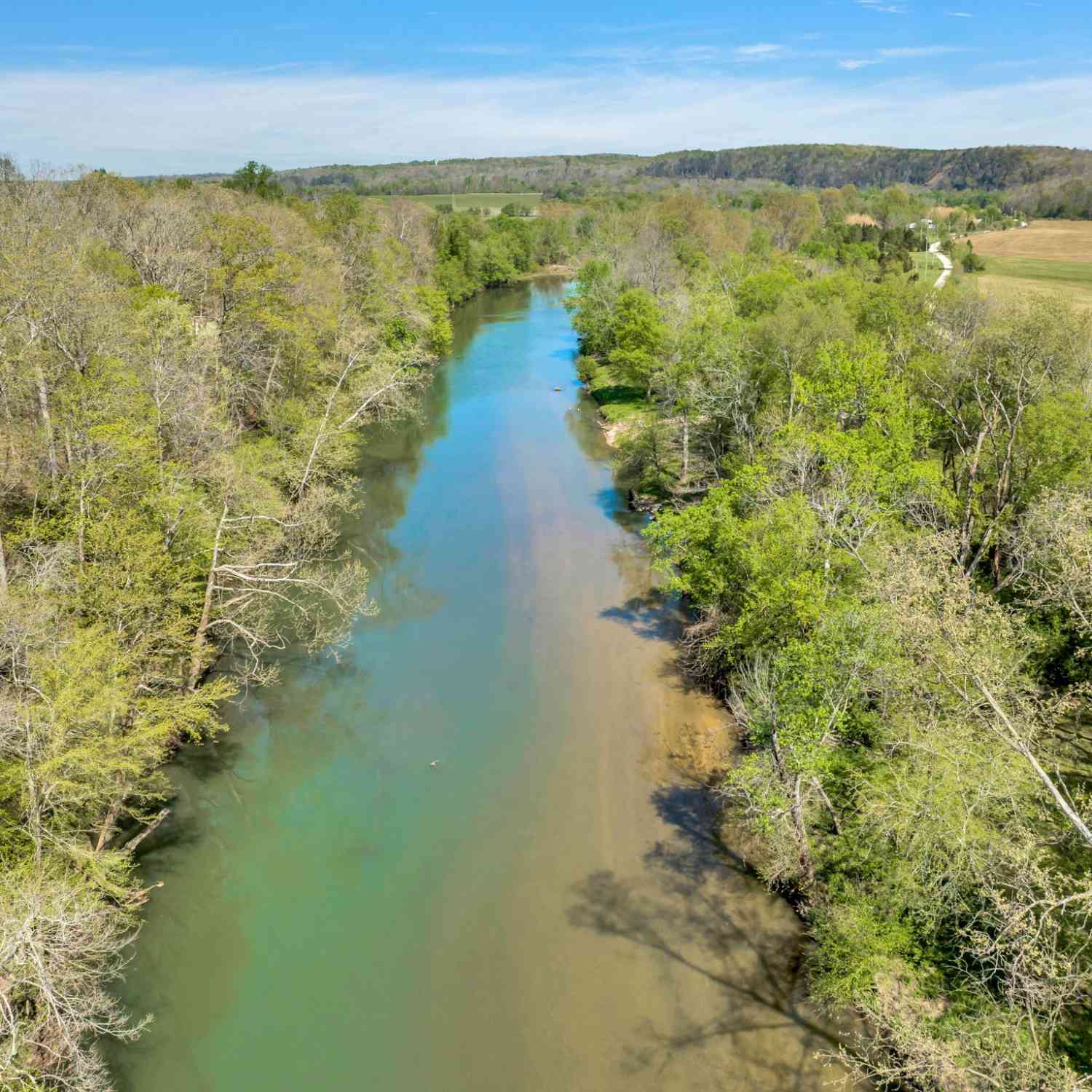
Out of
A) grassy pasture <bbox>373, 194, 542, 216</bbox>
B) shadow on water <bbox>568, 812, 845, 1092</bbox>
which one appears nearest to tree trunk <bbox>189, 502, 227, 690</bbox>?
shadow on water <bbox>568, 812, 845, 1092</bbox>

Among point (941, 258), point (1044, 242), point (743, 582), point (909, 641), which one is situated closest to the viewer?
point (909, 641)

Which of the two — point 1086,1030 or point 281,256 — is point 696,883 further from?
point 281,256

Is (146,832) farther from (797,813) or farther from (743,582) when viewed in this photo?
(743,582)

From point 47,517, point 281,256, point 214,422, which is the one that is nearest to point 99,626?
point 47,517

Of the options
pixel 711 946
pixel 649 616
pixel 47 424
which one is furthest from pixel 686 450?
pixel 47 424

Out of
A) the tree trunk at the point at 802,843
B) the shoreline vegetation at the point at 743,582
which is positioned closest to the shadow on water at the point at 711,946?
the shoreline vegetation at the point at 743,582

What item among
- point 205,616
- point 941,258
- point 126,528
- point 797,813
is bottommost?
point 797,813

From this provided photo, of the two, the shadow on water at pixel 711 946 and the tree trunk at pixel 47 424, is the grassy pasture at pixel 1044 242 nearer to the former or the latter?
the shadow on water at pixel 711 946

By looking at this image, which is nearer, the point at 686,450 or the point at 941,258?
the point at 686,450
